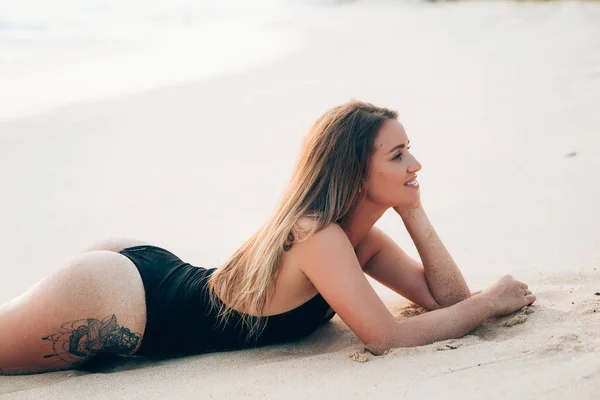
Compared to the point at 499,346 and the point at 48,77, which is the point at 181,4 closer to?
the point at 48,77

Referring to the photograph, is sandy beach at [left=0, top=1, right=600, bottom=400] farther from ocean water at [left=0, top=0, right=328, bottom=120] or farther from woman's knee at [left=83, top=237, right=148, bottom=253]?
ocean water at [left=0, top=0, right=328, bottom=120]

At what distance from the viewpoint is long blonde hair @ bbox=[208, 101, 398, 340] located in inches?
121

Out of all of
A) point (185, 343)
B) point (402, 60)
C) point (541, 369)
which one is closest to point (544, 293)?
point (541, 369)

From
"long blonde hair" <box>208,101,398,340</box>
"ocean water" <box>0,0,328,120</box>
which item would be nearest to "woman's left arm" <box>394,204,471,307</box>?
"long blonde hair" <box>208,101,398,340</box>

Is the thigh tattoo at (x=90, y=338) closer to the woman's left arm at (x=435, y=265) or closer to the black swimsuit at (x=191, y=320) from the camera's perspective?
the black swimsuit at (x=191, y=320)

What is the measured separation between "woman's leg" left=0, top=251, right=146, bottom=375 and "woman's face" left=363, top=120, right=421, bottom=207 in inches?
42.9

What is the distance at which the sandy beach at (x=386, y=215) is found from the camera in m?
2.79

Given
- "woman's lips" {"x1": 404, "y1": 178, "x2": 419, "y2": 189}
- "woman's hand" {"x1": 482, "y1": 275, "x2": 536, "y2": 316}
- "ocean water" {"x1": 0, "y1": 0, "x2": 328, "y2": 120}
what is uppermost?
"ocean water" {"x1": 0, "y1": 0, "x2": 328, "y2": 120}

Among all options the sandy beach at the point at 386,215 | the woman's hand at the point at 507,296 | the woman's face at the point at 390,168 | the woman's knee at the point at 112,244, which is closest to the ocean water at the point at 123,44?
the sandy beach at the point at 386,215

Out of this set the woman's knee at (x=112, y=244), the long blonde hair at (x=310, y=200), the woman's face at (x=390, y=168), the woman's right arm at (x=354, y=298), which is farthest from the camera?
the woman's knee at (x=112, y=244)

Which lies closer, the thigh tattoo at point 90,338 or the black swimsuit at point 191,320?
the thigh tattoo at point 90,338

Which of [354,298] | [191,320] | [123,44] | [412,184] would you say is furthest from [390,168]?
[123,44]

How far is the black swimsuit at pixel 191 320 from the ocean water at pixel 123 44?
20.7ft

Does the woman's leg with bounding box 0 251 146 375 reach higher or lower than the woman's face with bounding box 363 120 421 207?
lower
